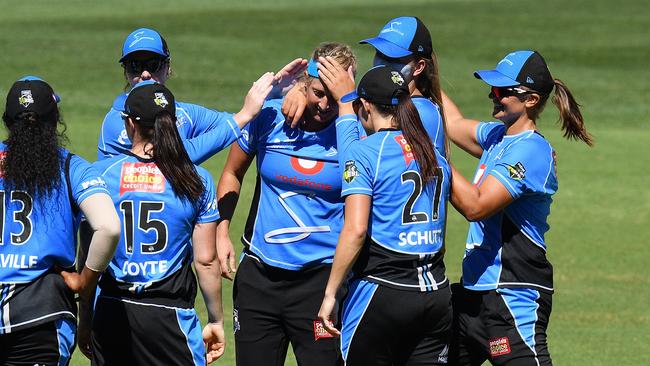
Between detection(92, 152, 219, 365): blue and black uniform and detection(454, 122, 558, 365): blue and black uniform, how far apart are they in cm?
152

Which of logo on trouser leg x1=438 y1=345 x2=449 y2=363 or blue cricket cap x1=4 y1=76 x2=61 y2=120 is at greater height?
blue cricket cap x1=4 y1=76 x2=61 y2=120

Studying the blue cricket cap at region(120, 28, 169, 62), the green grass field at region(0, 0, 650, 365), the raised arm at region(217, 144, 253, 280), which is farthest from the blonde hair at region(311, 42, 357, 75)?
the green grass field at region(0, 0, 650, 365)

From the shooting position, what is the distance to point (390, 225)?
18.8 ft

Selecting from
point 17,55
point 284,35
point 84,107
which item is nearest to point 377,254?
point 84,107

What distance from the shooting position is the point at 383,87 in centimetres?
575

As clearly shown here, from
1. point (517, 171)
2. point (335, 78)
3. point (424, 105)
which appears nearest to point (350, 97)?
point (335, 78)

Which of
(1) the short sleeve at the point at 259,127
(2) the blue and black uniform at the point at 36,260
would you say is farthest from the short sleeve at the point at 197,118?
(2) the blue and black uniform at the point at 36,260

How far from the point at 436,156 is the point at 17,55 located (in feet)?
70.1

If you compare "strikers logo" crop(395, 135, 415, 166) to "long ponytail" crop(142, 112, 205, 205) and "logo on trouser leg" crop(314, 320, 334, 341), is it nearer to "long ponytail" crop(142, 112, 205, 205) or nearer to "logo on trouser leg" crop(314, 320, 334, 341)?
"long ponytail" crop(142, 112, 205, 205)

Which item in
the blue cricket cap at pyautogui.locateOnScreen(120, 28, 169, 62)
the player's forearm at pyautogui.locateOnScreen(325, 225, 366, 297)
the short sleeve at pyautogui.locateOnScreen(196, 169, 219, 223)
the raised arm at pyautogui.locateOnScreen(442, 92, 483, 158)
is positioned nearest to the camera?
the player's forearm at pyautogui.locateOnScreen(325, 225, 366, 297)

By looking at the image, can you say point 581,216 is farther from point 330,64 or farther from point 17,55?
point 17,55

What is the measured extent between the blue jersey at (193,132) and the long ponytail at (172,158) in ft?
1.73

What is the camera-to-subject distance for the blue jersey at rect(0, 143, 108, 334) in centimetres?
539

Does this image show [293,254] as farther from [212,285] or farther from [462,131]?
[462,131]
